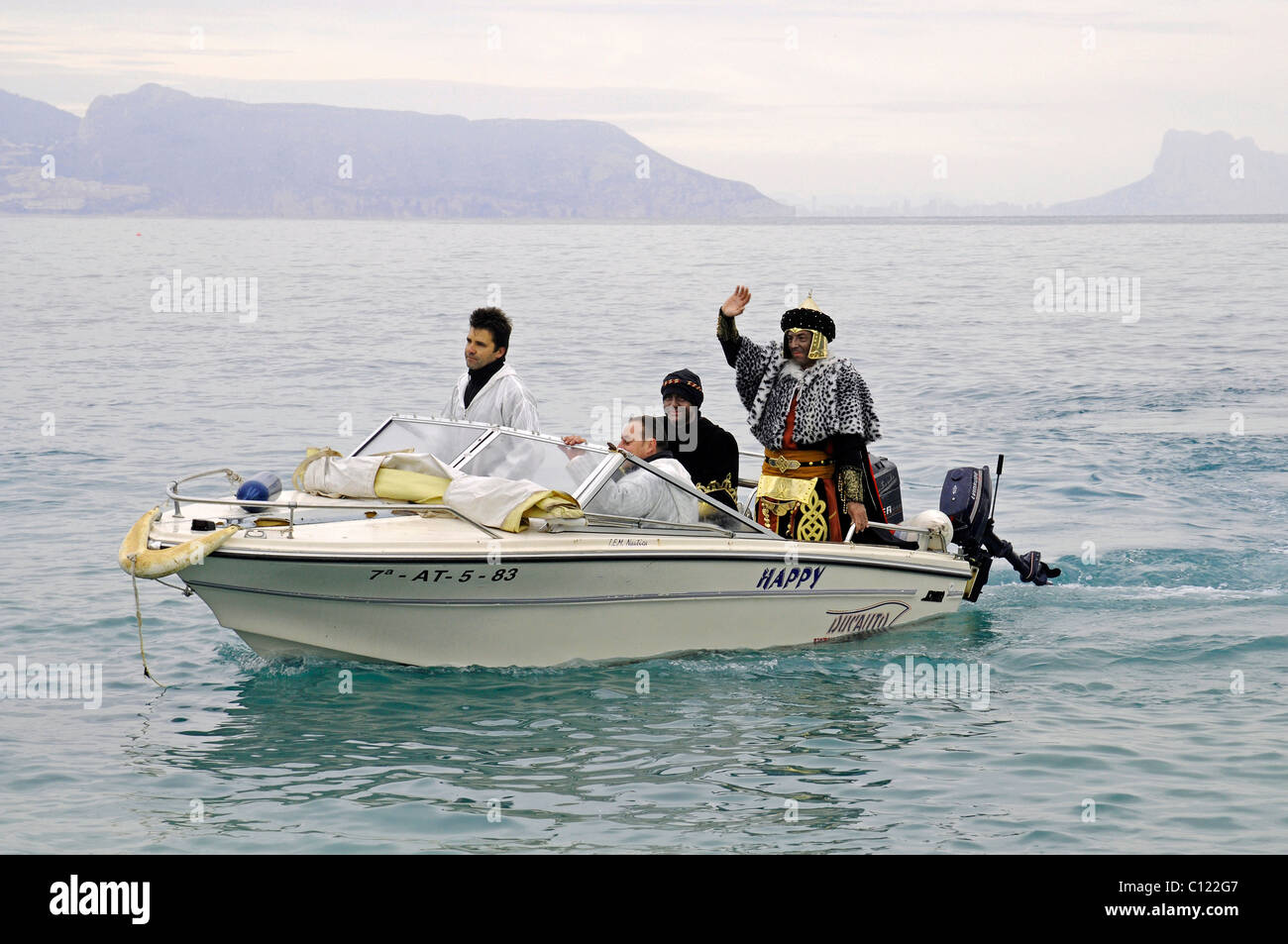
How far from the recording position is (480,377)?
8836 mm

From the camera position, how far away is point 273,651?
7.84 meters

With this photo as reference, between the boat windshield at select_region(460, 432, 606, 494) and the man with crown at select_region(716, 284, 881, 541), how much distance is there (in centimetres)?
114

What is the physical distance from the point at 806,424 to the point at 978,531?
1727 mm

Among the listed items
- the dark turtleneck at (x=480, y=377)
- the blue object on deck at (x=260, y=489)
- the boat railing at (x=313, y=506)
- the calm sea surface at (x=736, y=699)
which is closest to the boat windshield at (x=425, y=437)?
the dark turtleneck at (x=480, y=377)

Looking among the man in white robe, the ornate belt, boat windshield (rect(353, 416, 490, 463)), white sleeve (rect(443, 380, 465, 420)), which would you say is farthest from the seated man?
white sleeve (rect(443, 380, 465, 420))

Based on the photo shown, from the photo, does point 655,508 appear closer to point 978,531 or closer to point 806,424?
point 806,424

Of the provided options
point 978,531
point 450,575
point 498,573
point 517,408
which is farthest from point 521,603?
point 978,531

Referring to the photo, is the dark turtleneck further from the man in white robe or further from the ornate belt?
the ornate belt

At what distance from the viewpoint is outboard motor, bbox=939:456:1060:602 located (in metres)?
9.49

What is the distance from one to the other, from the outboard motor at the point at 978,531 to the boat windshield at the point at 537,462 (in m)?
2.80

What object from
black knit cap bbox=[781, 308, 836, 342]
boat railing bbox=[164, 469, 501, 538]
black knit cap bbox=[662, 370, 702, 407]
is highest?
black knit cap bbox=[781, 308, 836, 342]

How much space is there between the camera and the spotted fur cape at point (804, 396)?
27.9 ft
